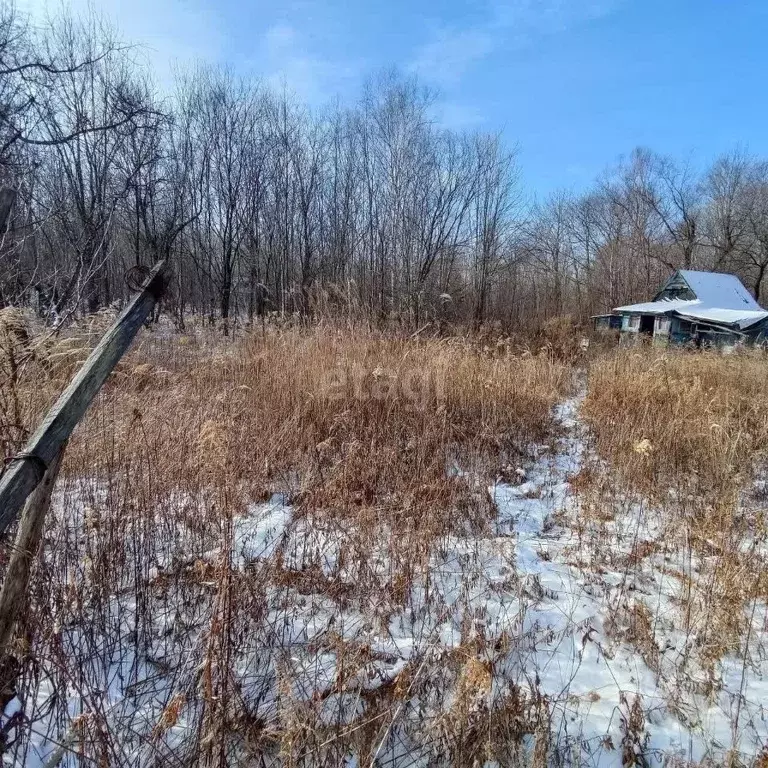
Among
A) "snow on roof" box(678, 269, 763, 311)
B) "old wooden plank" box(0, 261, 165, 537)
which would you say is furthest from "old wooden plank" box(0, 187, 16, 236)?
"snow on roof" box(678, 269, 763, 311)

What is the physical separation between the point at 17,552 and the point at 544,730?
4.82 feet

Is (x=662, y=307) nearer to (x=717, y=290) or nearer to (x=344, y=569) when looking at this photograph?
(x=717, y=290)

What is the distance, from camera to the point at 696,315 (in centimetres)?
1662

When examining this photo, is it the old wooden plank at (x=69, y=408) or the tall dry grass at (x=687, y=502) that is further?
the tall dry grass at (x=687, y=502)

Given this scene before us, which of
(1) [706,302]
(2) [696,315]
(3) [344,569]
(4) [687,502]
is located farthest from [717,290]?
(3) [344,569]

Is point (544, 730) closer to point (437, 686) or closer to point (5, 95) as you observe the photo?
point (437, 686)

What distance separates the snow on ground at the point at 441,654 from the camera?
4.34 feet

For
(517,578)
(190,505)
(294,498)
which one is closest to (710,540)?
(517,578)

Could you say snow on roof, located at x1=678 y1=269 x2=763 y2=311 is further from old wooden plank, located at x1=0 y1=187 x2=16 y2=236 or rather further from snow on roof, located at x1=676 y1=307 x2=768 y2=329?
old wooden plank, located at x1=0 y1=187 x2=16 y2=236

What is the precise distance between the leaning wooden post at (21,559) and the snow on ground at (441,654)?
295 millimetres

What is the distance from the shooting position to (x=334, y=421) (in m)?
3.86

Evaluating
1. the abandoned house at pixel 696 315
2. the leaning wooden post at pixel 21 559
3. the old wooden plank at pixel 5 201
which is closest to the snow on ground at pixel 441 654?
the leaning wooden post at pixel 21 559

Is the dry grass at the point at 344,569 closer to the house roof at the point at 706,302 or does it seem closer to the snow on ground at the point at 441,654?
the snow on ground at the point at 441,654

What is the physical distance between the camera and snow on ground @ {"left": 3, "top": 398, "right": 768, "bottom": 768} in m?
1.32
